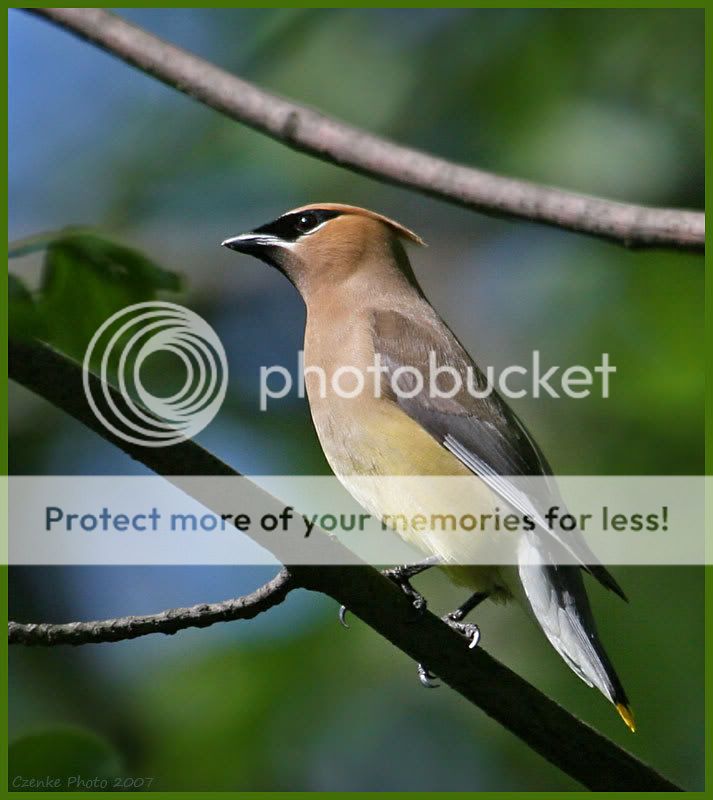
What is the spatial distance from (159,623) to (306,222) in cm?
184

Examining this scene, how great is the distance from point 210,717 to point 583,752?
1541mm

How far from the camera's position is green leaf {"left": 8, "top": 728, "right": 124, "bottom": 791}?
3.12 metres

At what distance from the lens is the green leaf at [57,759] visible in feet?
10.2

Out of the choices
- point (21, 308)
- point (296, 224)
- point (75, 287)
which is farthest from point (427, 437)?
point (21, 308)

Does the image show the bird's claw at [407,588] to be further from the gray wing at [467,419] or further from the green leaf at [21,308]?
the green leaf at [21,308]

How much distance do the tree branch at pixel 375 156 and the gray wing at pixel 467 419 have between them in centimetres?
79

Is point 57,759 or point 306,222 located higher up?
point 306,222

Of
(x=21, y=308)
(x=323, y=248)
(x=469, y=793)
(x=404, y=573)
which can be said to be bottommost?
(x=469, y=793)

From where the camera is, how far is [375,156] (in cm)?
329

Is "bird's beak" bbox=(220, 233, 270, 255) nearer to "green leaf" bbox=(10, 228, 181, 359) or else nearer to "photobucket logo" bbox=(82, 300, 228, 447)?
"photobucket logo" bbox=(82, 300, 228, 447)

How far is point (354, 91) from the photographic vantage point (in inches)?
206

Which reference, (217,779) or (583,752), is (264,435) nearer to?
(217,779)

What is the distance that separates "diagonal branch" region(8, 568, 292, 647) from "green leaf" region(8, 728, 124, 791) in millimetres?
252

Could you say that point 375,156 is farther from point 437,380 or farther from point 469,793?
point 469,793
